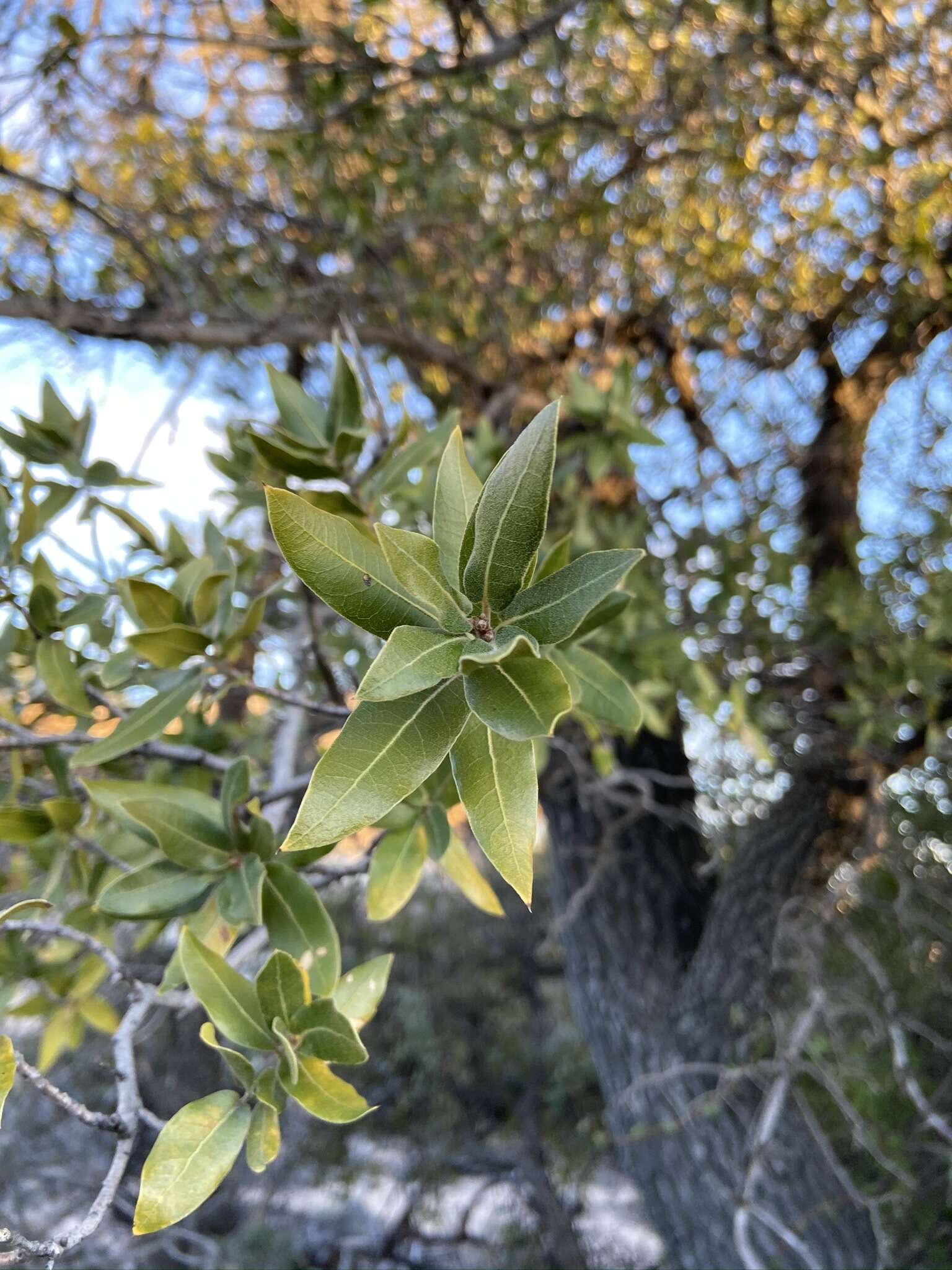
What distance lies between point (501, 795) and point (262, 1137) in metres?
0.33

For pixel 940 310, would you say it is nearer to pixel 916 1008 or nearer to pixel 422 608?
pixel 916 1008

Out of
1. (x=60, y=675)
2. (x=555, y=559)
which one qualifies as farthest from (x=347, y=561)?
(x=60, y=675)

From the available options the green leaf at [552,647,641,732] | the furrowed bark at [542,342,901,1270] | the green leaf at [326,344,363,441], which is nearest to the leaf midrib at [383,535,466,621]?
the green leaf at [552,647,641,732]

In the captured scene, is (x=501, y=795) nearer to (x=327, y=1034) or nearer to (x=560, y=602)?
(x=560, y=602)

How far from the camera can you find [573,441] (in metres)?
1.64

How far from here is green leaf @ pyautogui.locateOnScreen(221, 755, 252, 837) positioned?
2.49 feet

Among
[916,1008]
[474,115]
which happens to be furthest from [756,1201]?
[474,115]

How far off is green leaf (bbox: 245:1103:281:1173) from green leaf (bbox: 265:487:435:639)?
0.37 m

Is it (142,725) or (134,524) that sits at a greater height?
(134,524)

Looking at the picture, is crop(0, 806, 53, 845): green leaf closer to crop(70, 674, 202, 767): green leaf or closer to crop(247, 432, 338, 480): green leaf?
crop(70, 674, 202, 767): green leaf

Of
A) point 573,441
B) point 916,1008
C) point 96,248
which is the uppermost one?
point 96,248

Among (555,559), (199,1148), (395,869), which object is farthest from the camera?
(395,869)

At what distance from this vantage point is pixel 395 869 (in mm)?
789

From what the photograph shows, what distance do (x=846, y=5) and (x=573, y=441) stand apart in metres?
1.60
